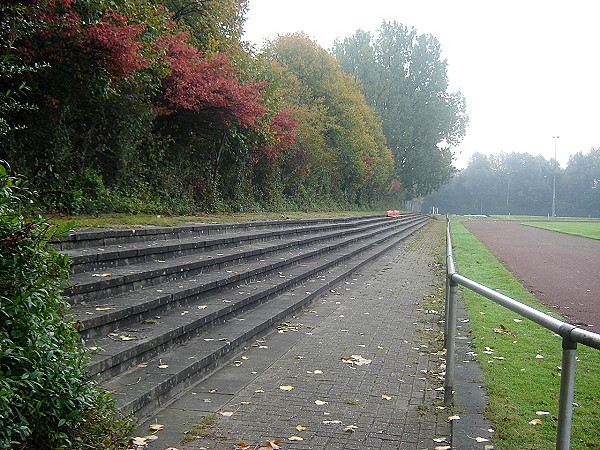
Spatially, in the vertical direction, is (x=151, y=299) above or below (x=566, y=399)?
below

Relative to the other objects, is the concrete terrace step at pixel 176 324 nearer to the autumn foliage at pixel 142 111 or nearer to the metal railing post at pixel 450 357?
the autumn foliage at pixel 142 111

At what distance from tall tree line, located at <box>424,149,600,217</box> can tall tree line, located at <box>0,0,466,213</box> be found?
8983 centimetres

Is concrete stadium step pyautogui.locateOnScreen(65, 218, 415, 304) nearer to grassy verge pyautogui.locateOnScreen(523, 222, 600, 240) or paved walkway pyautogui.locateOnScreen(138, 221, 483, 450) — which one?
paved walkway pyautogui.locateOnScreen(138, 221, 483, 450)

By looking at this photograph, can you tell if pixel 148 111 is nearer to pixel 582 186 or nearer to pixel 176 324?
pixel 176 324

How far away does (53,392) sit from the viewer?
2.53m

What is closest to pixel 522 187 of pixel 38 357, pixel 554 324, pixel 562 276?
pixel 562 276

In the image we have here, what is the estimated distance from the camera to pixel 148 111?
11.4m

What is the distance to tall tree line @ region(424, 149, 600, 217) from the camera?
100 m

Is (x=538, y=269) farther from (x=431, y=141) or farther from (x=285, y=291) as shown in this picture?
(x=431, y=141)

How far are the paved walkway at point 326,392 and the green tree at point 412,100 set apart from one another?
4739cm

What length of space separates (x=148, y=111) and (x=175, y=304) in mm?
7108

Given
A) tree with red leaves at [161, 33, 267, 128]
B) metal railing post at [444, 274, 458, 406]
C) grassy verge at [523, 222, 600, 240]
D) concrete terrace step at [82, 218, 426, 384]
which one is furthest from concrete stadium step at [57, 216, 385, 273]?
grassy verge at [523, 222, 600, 240]

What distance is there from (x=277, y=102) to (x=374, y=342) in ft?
44.2

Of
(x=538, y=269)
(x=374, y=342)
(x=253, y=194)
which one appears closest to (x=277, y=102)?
(x=253, y=194)
